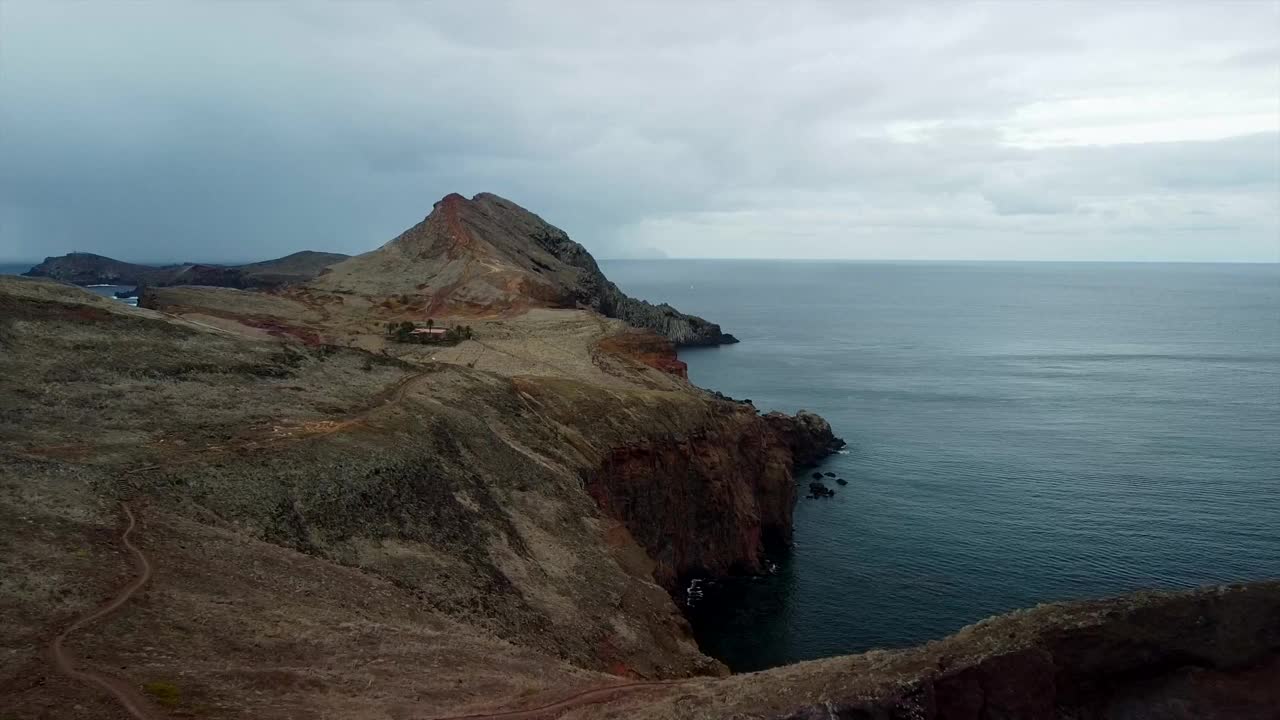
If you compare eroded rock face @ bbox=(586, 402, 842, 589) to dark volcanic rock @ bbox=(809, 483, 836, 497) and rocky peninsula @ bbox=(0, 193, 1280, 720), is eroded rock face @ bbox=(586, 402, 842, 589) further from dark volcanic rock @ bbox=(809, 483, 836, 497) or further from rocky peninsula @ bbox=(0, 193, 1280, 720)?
dark volcanic rock @ bbox=(809, 483, 836, 497)

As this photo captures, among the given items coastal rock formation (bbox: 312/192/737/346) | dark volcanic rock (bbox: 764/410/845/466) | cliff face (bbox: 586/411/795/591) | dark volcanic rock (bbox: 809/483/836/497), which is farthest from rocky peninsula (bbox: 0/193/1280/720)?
coastal rock formation (bbox: 312/192/737/346)

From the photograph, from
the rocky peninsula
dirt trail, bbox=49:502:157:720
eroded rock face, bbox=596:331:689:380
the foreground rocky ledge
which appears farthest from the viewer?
eroded rock face, bbox=596:331:689:380

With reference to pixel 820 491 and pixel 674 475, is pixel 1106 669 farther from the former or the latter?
pixel 820 491

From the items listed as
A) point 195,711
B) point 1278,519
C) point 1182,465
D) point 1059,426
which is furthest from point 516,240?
point 195,711

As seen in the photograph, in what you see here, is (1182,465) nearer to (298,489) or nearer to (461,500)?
(461,500)

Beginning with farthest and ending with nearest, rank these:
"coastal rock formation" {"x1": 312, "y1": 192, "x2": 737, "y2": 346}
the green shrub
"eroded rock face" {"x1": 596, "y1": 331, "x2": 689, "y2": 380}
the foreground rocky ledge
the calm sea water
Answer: "coastal rock formation" {"x1": 312, "y1": 192, "x2": 737, "y2": 346}, "eroded rock face" {"x1": 596, "y1": 331, "x2": 689, "y2": 380}, the calm sea water, the green shrub, the foreground rocky ledge

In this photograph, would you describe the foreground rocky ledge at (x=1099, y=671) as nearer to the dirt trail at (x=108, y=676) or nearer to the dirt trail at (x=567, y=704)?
the dirt trail at (x=567, y=704)

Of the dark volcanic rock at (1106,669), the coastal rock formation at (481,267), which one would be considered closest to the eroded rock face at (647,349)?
the coastal rock formation at (481,267)

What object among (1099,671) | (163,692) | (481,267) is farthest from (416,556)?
(481,267)
